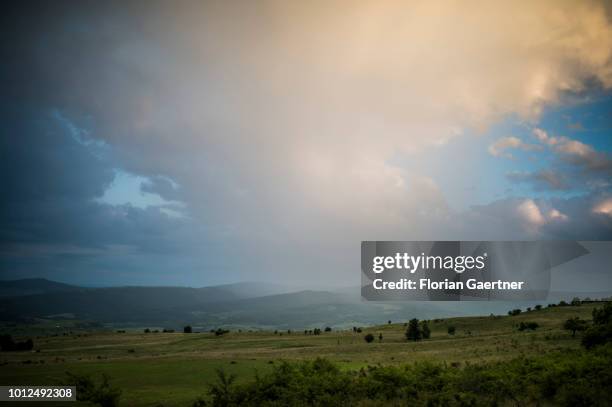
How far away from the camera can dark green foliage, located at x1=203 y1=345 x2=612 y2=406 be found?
84.8 feet

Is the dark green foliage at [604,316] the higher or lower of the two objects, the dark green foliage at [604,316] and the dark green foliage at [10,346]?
the higher

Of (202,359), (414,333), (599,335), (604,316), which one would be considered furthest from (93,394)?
(414,333)

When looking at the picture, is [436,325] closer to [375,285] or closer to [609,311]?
[375,285]

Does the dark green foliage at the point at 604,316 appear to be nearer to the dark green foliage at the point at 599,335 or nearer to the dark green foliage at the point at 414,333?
the dark green foliage at the point at 599,335

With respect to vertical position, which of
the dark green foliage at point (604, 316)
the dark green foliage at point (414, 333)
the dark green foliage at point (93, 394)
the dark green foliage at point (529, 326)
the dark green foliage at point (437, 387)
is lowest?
the dark green foliage at point (414, 333)

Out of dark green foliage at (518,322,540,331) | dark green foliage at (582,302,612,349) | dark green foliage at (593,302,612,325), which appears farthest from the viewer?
dark green foliage at (518,322,540,331)

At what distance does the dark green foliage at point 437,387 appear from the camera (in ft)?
84.8

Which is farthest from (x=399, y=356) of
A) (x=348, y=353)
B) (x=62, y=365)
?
(x=62, y=365)

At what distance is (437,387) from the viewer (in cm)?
2906

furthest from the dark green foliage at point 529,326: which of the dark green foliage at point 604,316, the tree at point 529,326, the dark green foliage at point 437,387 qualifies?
the dark green foliage at point 437,387

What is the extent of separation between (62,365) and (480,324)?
303 ft

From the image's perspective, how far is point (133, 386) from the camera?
4291 cm

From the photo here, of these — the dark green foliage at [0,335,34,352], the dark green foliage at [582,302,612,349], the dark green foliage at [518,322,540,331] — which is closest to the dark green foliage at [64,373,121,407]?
the dark green foliage at [582,302,612,349]

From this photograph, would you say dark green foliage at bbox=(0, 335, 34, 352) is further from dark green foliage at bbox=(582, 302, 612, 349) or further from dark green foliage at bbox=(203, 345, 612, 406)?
dark green foliage at bbox=(582, 302, 612, 349)
